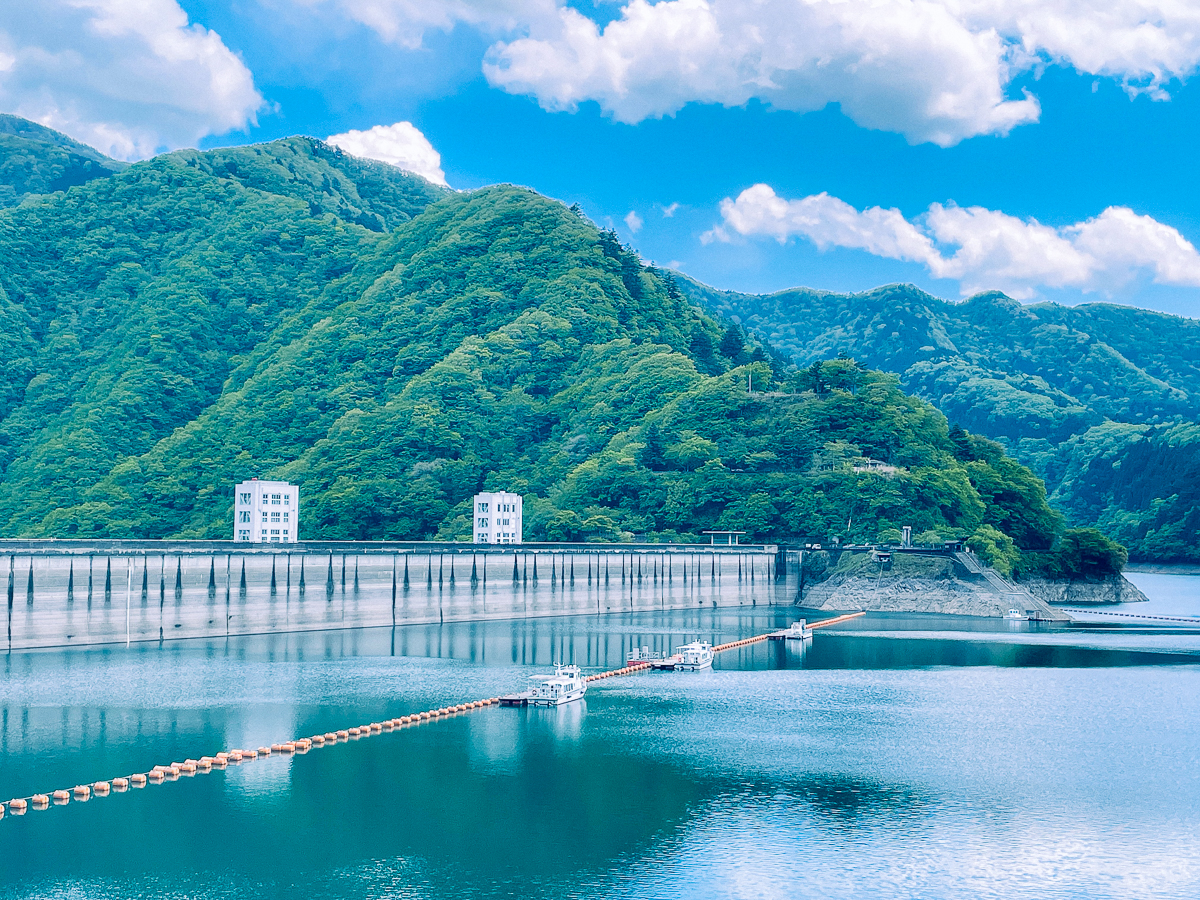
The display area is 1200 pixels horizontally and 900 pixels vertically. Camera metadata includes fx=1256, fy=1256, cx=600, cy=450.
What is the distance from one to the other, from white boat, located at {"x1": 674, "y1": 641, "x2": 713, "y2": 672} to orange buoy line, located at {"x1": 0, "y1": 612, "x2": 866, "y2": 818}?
61.9 feet

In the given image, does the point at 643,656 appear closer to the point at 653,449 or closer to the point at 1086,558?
the point at 653,449

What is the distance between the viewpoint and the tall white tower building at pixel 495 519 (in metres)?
132

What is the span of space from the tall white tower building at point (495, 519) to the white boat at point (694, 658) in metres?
50.1

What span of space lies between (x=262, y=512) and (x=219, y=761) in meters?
73.2

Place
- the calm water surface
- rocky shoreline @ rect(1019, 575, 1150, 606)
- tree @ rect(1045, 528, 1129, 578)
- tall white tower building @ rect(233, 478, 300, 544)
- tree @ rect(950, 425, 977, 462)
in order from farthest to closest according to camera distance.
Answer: tree @ rect(950, 425, 977, 462)
tree @ rect(1045, 528, 1129, 578)
rocky shoreline @ rect(1019, 575, 1150, 606)
tall white tower building @ rect(233, 478, 300, 544)
the calm water surface

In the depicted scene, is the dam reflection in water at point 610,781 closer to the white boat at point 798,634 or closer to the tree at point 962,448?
the white boat at point 798,634

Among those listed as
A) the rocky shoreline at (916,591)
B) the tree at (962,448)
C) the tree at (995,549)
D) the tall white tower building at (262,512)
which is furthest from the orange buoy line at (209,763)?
the tree at (962,448)

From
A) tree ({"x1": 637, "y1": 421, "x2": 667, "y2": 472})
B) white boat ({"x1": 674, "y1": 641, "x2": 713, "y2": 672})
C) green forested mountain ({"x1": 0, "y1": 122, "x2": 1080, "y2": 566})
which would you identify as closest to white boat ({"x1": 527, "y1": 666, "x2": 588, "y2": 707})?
white boat ({"x1": 674, "y1": 641, "x2": 713, "y2": 672})

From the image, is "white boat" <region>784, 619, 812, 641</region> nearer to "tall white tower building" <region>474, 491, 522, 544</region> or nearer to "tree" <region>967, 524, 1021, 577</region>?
"tree" <region>967, 524, 1021, 577</region>

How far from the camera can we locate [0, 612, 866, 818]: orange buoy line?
42656 mm

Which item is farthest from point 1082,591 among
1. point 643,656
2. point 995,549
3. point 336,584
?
point 336,584

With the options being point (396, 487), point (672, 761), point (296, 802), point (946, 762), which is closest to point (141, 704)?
point (296, 802)

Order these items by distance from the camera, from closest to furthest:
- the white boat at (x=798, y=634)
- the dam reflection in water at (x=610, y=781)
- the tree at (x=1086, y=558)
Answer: the dam reflection in water at (x=610, y=781) → the white boat at (x=798, y=634) → the tree at (x=1086, y=558)

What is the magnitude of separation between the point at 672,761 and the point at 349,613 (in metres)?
52.3
